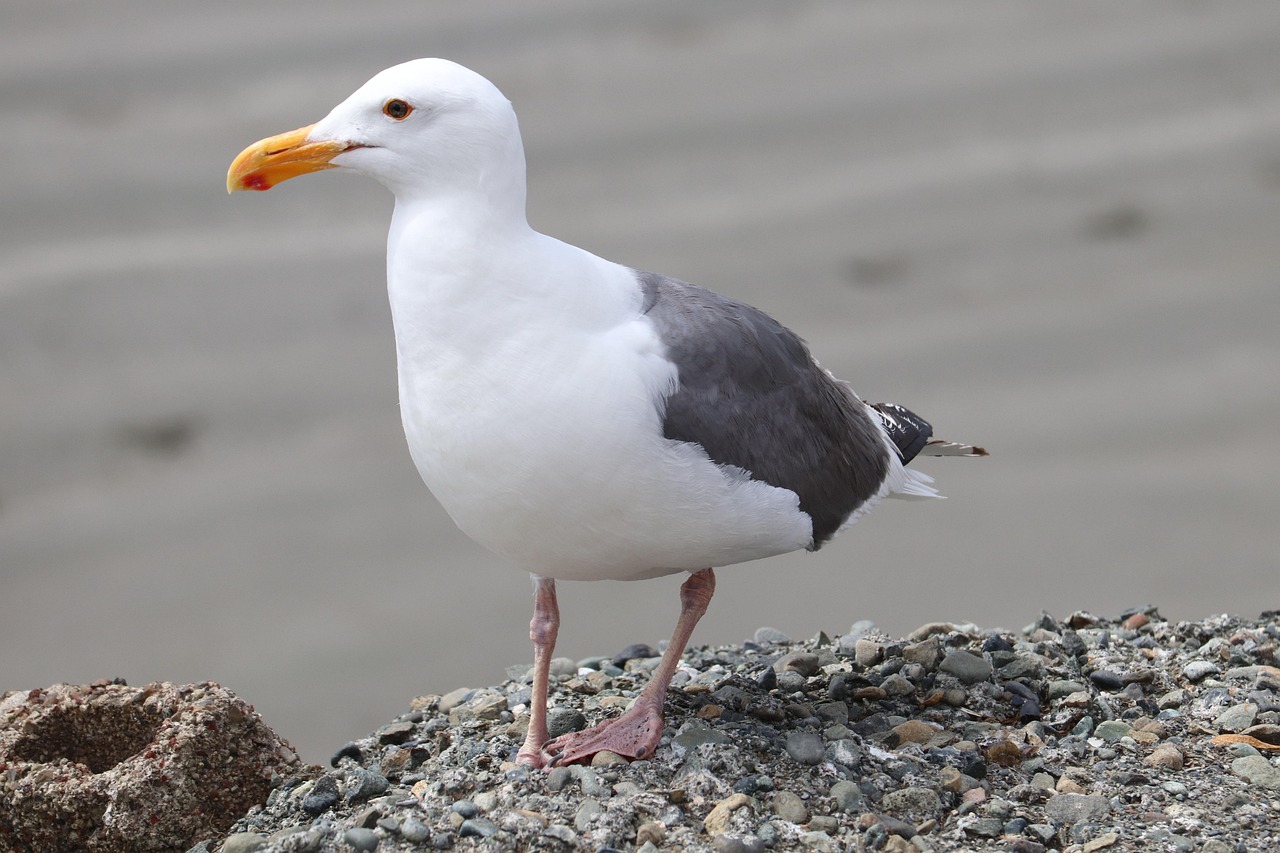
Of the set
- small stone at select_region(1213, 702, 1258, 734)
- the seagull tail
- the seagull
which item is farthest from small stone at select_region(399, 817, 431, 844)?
small stone at select_region(1213, 702, 1258, 734)

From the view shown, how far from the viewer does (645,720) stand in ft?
11.5

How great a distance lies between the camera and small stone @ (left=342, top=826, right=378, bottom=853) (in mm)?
3102

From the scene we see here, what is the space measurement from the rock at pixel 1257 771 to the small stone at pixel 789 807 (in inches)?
43.3

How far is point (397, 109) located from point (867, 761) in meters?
1.92

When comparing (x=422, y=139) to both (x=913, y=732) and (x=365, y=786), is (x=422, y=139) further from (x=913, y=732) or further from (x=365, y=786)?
(x=913, y=732)

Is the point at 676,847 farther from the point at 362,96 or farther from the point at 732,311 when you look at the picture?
the point at 362,96

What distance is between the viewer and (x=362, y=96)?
318cm

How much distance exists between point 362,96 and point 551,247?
21.4 inches

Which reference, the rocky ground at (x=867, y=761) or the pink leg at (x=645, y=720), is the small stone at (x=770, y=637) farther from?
the pink leg at (x=645, y=720)

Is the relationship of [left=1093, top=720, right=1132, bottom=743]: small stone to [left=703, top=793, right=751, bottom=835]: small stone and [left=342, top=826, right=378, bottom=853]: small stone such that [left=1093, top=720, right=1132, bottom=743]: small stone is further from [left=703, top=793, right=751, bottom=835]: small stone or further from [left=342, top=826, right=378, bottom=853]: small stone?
[left=342, top=826, right=378, bottom=853]: small stone

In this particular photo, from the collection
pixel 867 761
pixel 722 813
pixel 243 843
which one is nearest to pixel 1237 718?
pixel 867 761

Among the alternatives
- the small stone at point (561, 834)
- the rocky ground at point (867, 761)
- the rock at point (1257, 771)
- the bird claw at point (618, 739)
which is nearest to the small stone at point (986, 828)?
the rocky ground at point (867, 761)

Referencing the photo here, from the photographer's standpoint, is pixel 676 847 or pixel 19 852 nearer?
pixel 676 847

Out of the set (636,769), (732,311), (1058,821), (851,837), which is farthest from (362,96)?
(1058,821)
